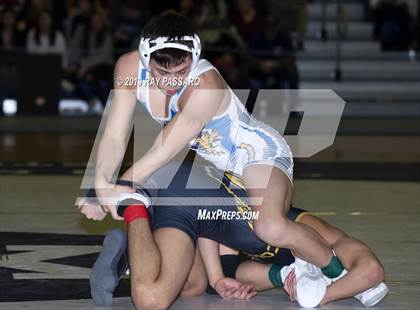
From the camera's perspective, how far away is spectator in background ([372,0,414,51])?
18.3 m

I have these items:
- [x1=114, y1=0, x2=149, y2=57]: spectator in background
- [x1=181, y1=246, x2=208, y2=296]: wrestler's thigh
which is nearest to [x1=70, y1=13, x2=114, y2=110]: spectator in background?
[x1=114, y1=0, x2=149, y2=57]: spectator in background

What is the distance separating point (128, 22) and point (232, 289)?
40.1ft

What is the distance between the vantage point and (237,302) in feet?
19.1

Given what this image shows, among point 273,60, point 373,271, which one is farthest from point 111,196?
point 273,60

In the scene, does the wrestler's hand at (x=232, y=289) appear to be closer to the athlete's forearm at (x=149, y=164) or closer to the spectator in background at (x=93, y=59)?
the athlete's forearm at (x=149, y=164)

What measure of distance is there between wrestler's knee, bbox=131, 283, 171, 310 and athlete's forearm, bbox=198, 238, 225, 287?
1.68 feet

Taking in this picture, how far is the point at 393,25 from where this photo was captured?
18453mm

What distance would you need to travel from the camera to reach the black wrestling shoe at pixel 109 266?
18.2ft

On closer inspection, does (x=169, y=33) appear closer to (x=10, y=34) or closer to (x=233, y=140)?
(x=233, y=140)

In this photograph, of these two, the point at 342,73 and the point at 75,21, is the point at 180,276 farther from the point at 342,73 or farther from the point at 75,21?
the point at 342,73

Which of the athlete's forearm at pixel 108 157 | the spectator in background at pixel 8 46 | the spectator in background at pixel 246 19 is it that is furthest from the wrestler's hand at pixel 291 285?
the spectator in background at pixel 246 19

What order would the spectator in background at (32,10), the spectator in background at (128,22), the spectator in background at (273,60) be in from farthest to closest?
the spectator in background at (128,22)
the spectator in background at (32,10)
the spectator in background at (273,60)

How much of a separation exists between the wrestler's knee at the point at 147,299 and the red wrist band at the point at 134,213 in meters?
0.31

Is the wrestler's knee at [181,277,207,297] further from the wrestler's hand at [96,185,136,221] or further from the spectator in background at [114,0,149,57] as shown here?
the spectator in background at [114,0,149,57]
